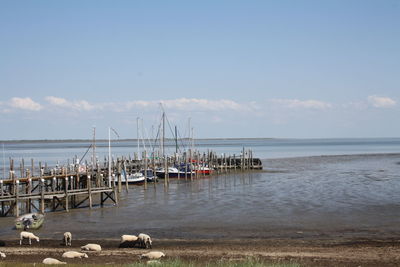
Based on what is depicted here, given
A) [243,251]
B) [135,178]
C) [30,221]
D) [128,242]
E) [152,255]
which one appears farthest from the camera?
[135,178]

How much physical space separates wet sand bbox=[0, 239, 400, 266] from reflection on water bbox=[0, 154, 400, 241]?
207cm

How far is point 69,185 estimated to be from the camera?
44531 mm

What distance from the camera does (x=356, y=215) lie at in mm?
31656

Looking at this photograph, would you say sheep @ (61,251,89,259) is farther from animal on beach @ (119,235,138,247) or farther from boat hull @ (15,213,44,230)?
boat hull @ (15,213,44,230)

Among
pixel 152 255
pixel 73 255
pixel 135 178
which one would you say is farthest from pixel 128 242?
pixel 135 178

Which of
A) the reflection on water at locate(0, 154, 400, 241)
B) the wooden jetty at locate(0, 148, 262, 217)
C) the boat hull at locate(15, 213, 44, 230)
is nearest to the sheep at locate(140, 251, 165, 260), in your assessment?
the reflection on water at locate(0, 154, 400, 241)

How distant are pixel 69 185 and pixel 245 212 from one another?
695 inches

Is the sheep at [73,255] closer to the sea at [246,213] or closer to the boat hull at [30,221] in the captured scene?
the sea at [246,213]

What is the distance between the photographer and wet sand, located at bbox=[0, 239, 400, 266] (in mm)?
19547

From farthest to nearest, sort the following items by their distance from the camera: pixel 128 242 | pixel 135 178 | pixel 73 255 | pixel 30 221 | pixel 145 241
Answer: pixel 135 178 < pixel 30 221 < pixel 128 242 < pixel 145 241 < pixel 73 255

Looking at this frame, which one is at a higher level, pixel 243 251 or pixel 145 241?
A: pixel 145 241

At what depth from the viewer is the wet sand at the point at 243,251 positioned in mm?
19547

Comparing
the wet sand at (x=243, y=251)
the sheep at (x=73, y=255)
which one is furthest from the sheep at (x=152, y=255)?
the sheep at (x=73, y=255)

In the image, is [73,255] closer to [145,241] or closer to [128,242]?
[128,242]
